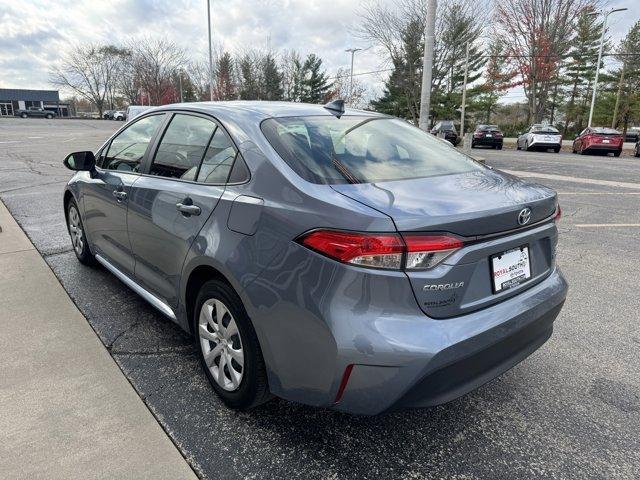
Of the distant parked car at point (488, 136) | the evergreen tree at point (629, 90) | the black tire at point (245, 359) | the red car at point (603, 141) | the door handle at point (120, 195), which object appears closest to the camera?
the black tire at point (245, 359)

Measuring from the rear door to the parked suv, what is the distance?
0.01 meters

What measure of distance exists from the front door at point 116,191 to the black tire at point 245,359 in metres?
1.25

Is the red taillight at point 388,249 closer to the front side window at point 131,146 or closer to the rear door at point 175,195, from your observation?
the rear door at point 175,195

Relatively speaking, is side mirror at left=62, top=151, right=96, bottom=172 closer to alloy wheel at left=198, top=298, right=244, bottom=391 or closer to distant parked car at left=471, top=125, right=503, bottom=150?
alloy wheel at left=198, top=298, right=244, bottom=391

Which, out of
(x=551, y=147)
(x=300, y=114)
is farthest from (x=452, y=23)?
(x=300, y=114)

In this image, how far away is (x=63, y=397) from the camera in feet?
8.32

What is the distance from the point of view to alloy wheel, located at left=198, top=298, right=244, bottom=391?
2312 mm

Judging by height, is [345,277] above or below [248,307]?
above

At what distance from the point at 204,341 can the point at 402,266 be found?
1.30m

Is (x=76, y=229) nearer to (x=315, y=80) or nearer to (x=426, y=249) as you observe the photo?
(x=426, y=249)

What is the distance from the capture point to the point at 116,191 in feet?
10.9

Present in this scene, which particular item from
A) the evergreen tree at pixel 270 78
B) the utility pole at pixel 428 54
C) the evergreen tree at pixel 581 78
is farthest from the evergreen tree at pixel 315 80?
the utility pole at pixel 428 54

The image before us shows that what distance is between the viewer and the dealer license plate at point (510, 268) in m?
2.04

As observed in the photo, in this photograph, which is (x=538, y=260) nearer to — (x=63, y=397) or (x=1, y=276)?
(x=63, y=397)
